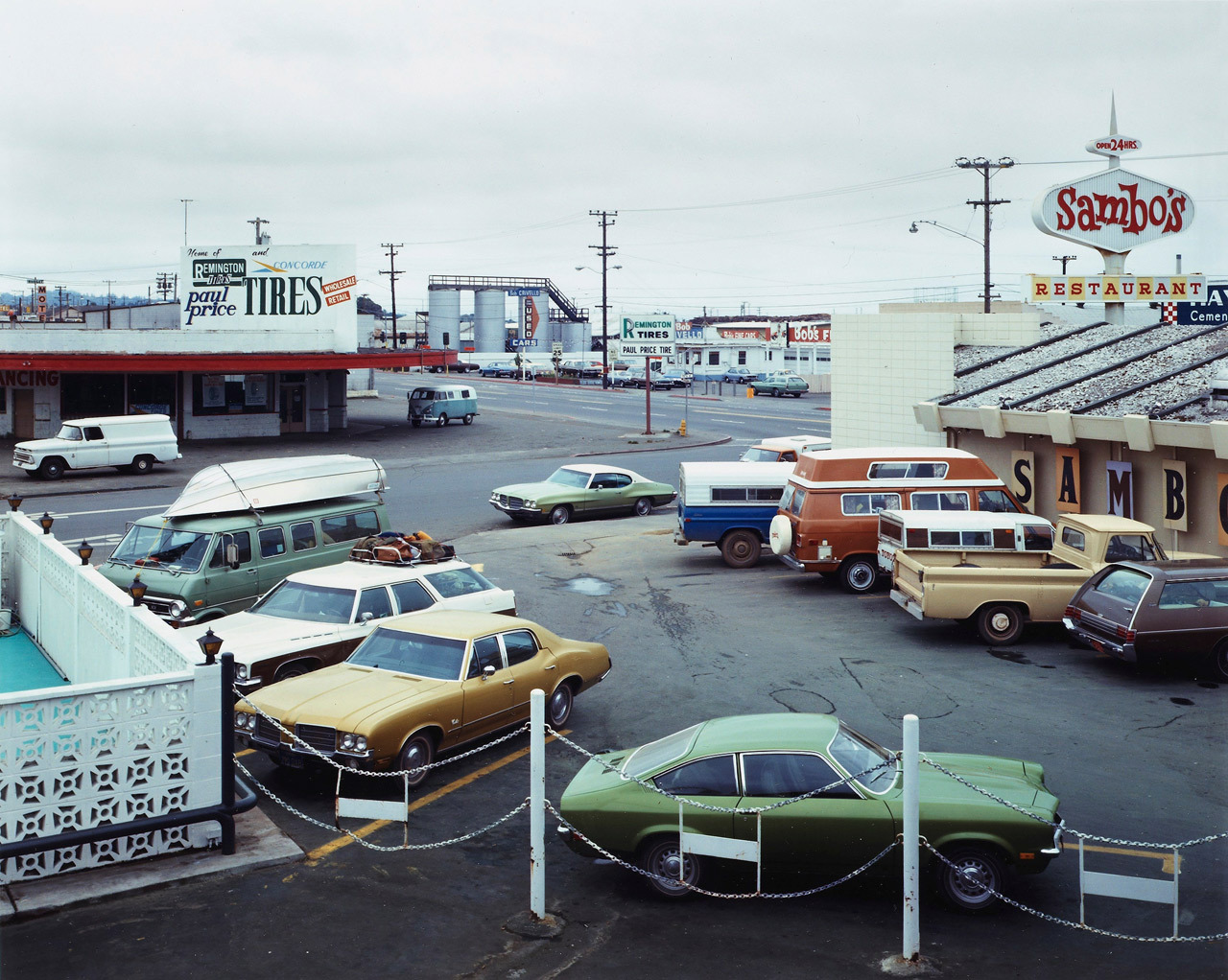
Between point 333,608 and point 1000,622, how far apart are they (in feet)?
30.8

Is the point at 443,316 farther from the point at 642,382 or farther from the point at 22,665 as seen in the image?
the point at 22,665

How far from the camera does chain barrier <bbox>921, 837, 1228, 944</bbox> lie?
8.09 m

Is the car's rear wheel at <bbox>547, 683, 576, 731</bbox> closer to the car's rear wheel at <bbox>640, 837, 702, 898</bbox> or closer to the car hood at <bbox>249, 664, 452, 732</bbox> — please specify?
the car hood at <bbox>249, 664, 452, 732</bbox>

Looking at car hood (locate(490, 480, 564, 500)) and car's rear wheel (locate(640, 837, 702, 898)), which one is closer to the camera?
car's rear wheel (locate(640, 837, 702, 898))

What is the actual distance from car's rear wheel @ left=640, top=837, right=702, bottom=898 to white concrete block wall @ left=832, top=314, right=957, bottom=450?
69.5 ft

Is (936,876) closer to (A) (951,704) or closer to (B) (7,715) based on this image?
(A) (951,704)

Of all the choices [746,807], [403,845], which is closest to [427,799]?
[403,845]

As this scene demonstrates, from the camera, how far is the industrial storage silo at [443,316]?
128 m

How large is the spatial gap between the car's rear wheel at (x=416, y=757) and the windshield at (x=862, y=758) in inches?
157

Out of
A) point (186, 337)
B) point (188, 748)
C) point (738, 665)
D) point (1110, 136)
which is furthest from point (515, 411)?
point (188, 748)

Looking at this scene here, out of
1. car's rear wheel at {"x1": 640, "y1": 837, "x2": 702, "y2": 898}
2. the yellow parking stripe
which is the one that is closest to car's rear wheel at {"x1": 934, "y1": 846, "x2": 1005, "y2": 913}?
car's rear wheel at {"x1": 640, "y1": 837, "x2": 702, "y2": 898}

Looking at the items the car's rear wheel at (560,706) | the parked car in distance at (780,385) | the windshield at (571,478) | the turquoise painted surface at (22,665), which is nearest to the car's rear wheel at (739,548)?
the windshield at (571,478)

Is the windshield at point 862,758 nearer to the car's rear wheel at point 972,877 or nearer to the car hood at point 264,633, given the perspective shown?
the car's rear wheel at point 972,877

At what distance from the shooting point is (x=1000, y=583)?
667 inches
